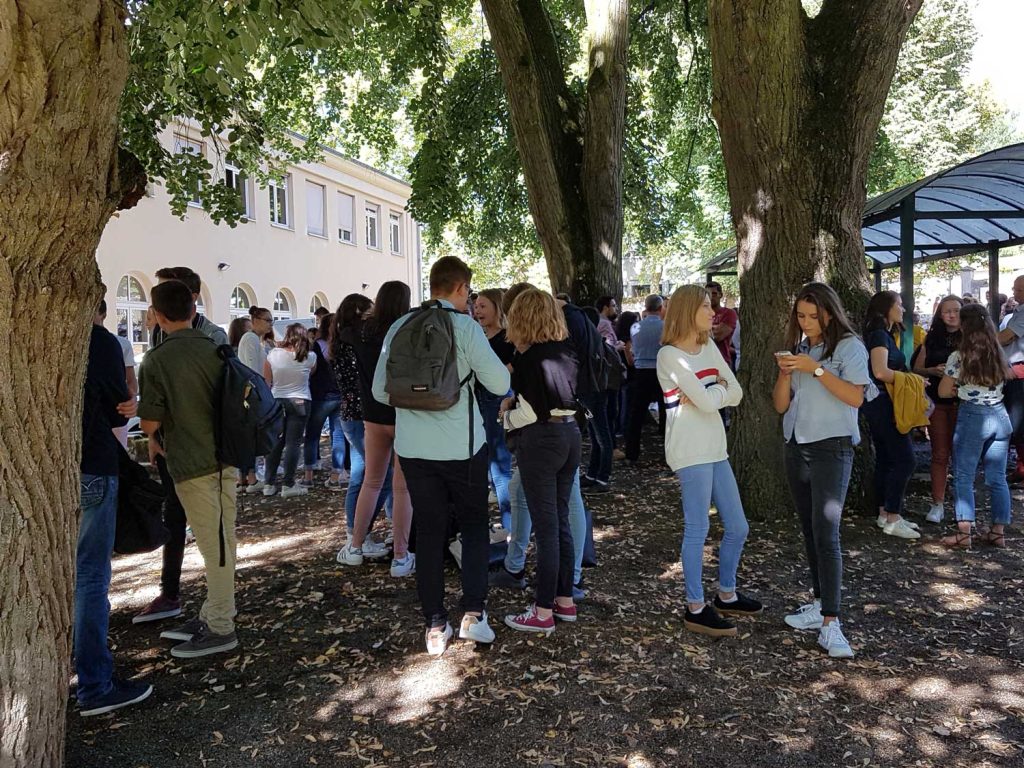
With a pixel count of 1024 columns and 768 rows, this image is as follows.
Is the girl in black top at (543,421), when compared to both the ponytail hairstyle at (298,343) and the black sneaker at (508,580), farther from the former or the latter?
the ponytail hairstyle at (298,343)

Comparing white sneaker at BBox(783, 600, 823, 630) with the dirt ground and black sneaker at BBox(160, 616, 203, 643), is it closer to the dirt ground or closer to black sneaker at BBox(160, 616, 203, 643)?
the dirt ground

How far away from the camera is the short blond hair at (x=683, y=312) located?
4168 millimetres

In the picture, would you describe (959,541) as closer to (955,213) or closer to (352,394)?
(352,394)

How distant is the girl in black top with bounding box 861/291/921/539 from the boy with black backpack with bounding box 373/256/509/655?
10.3ft

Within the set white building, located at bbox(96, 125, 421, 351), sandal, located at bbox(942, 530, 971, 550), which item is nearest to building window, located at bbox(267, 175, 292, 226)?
white building, located at bbox(96, 125, 421, 351)

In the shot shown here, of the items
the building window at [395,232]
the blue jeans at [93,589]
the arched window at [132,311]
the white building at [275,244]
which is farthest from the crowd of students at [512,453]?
the building window at [395,232]

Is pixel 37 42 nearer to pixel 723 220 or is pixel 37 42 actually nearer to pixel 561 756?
pixel 561 756

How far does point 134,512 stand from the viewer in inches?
153

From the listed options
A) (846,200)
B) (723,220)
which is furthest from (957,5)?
(846,200)

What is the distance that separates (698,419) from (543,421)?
79 centimetres

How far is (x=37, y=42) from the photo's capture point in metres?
2.46

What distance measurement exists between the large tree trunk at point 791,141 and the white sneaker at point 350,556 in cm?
300

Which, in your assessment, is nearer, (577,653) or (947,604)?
(577,653)

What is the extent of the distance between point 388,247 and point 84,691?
32.7m
